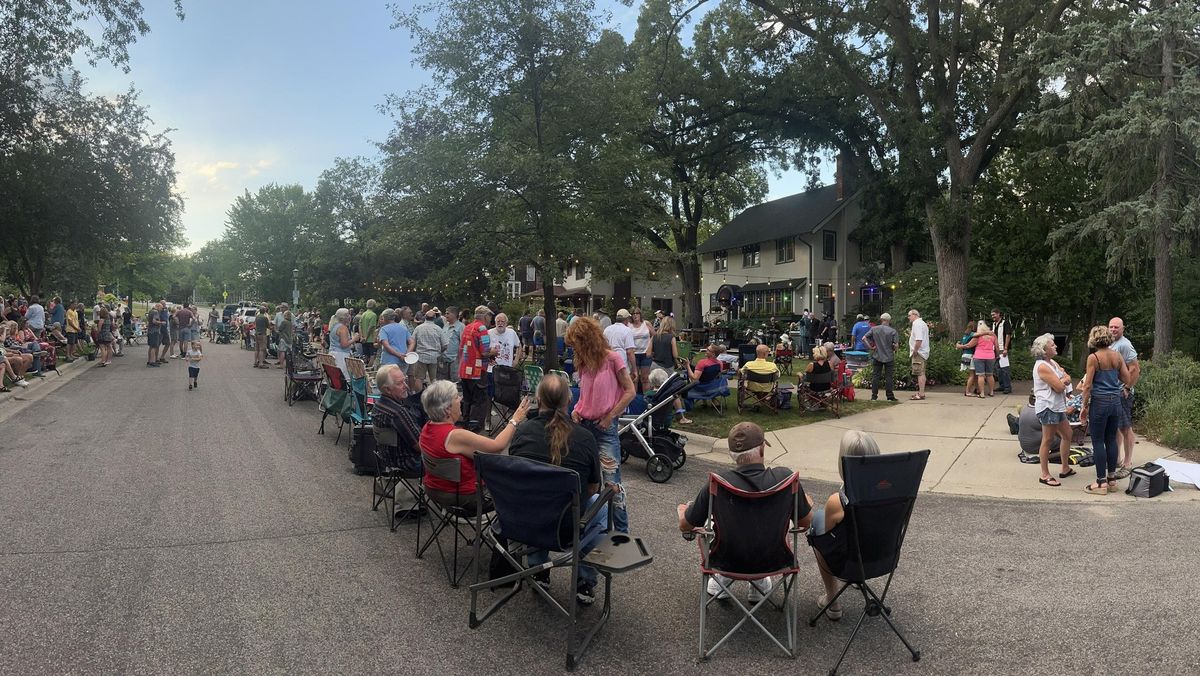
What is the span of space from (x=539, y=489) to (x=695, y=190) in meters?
29.9

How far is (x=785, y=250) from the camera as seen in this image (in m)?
38.4

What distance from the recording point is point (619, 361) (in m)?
5.66

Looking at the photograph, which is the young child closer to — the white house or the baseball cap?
the baseball cap

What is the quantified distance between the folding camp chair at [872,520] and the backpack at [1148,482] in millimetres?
4833

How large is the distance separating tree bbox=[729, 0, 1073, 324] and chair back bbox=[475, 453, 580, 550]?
1845 cm

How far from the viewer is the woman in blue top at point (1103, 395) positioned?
6.88 metres

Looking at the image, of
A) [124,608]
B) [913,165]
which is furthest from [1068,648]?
[913,165]

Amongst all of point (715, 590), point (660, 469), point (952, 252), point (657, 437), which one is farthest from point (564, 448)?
point (952, 252)

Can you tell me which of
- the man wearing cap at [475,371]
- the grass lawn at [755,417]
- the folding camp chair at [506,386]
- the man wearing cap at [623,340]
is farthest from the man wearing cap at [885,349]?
the man wearing cap at [475,371]

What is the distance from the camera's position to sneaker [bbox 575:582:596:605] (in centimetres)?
426

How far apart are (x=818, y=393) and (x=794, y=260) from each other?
2747 cm

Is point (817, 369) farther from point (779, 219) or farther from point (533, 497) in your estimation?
point (779, 219)

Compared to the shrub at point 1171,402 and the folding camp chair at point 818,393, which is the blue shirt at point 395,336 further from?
the shrub at point 1171,402

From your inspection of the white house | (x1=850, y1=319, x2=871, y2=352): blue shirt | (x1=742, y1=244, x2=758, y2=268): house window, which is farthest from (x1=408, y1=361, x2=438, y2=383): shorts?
(x1=742, y1=244, x2=758, y2=268): house window
